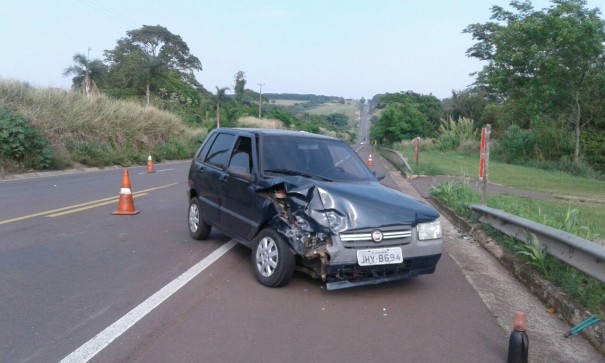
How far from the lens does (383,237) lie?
20.1ft

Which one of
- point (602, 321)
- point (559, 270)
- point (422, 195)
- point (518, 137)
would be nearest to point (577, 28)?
point (422, 195)

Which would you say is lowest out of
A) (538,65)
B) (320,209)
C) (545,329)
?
(545,329)

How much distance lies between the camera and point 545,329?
18.1 feet

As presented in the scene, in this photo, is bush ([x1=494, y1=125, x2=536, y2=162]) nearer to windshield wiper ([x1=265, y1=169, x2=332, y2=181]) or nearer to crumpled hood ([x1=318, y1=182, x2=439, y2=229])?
windshield wiper ([x1=265, y1=169, x2=332, y2=181])

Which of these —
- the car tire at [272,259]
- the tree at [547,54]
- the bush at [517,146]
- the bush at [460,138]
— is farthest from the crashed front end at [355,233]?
the bush at [460,138]

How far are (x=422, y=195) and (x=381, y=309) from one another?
434 inches

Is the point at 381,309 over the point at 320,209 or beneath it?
beneath

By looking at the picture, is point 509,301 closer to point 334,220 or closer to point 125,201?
point 334,220

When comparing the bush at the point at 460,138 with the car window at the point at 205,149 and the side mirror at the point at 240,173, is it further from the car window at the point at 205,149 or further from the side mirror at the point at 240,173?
the side mirror at the point at 240,173

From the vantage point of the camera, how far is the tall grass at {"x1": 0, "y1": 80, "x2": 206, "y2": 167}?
995 inches

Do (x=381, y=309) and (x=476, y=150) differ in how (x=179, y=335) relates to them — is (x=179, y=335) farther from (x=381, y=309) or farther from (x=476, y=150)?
(x=476, y=150)

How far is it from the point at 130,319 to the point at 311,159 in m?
3.23

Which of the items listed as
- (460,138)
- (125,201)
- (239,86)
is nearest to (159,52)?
(239,86)

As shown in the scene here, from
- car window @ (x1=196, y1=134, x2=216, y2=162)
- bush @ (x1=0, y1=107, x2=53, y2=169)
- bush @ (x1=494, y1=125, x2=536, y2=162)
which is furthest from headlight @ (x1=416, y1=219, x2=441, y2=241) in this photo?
bush @ (x1=494, y1=125, x2=536, y2=162)
